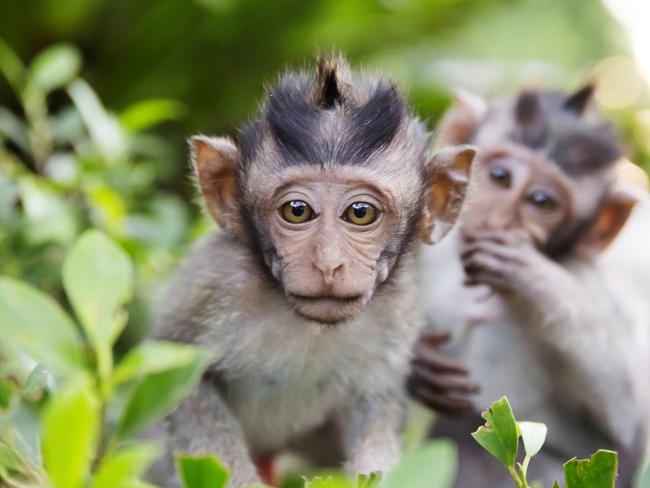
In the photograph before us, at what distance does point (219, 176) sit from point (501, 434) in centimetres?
150


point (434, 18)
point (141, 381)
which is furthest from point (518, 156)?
point (434, 18)

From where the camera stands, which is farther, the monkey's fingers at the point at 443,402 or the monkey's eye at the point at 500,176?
the monkey's eye at the point at 500,176

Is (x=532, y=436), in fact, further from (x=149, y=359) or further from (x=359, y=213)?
(x=359, y=213)

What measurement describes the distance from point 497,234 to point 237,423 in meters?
1.28

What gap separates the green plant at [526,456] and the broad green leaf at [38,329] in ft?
2.67

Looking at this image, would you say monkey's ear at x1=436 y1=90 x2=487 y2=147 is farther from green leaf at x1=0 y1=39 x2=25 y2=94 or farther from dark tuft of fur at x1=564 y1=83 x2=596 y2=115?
green leaf at x1=0 y1=39 x2=25 y2=94

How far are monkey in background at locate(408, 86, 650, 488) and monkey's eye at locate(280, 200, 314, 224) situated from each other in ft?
3.48

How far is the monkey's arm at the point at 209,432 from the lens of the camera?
295 cm

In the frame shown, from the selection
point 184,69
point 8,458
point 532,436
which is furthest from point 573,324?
point 184,69

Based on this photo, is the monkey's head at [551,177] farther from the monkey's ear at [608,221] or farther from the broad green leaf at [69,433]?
the broad green leaf at [69,433]

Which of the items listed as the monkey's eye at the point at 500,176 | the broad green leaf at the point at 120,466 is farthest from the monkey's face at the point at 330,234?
the broad green leaf at the point at 120,466

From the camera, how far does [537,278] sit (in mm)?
3693

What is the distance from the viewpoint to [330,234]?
267 cm

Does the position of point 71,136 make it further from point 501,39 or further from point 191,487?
point 501,39
